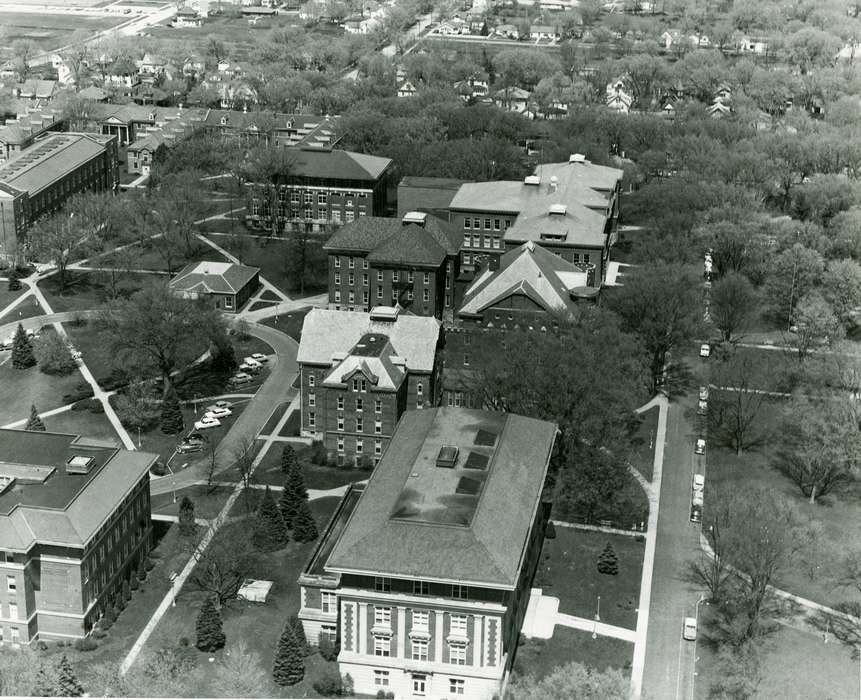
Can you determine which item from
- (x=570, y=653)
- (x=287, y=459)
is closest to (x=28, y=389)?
(x=287, y=459)

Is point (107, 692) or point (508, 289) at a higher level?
point (508, 289)

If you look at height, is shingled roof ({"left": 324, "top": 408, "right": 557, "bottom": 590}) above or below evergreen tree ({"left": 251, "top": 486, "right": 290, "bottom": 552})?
above

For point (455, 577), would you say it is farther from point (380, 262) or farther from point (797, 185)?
point (797, 185)

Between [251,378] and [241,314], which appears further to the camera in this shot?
[241,314]

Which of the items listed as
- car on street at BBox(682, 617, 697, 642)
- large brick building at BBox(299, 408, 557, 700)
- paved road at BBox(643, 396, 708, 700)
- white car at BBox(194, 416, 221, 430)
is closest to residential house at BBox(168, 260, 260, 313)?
white car at BBox(194, 416, 221, 430)

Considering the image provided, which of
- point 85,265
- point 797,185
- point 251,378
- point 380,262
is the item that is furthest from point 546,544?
point 797,185

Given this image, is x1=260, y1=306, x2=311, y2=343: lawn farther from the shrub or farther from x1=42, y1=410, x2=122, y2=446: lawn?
the shrub
